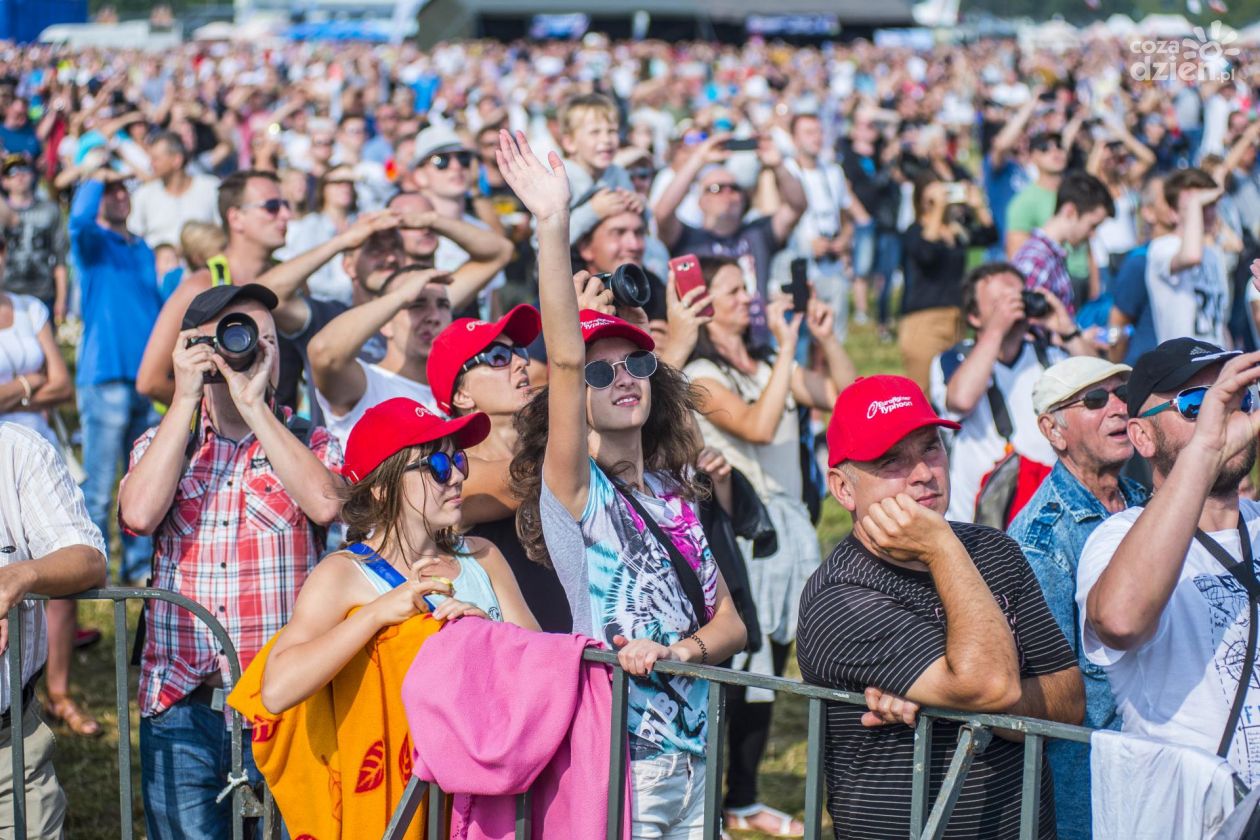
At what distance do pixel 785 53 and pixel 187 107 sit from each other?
2752cm

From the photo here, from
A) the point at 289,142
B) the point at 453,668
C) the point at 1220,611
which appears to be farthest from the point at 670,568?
the point at 289,142

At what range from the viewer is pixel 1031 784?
108 inches

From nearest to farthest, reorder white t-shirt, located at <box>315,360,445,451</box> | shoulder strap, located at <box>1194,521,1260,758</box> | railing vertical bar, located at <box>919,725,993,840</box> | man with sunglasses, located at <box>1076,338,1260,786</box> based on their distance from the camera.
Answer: railing vertical bar, located at <box>919,725,993,840</box>, man with sunglasses, located at <box>1076,338,1260,786</box>, shoulder strap, located at <box>1194,521,1260,758</box>, white t-shirt, located at <box>315,360,445,451</box>

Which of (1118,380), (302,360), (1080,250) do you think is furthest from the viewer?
(1080,250)

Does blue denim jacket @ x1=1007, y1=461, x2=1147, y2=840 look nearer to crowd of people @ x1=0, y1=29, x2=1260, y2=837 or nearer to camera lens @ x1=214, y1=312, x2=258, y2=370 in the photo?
crowd of people @ x1=0, y1=29, x2=1260, y2=837

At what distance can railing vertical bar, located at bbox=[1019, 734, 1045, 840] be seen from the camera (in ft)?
8.96

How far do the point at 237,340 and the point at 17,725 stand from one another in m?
1.06

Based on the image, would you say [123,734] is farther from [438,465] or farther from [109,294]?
[109,294]

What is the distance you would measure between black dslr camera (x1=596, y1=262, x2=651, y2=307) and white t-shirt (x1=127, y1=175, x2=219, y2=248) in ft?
21.0

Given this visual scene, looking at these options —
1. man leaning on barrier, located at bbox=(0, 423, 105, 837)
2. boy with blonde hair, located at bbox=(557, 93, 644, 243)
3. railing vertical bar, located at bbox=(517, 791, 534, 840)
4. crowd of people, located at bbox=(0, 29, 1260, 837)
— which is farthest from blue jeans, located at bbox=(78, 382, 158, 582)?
railing vertical bar, located at bbox=(517, 791, 534, 840)

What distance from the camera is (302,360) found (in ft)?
17.6

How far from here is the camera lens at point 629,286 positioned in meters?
4.09

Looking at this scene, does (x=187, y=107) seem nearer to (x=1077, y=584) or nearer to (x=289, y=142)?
(x=289, y=142)

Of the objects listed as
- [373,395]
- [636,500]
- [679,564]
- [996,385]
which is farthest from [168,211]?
[679,564]
